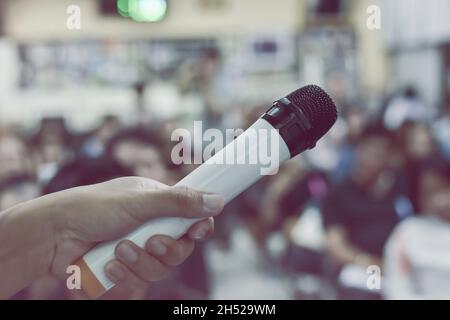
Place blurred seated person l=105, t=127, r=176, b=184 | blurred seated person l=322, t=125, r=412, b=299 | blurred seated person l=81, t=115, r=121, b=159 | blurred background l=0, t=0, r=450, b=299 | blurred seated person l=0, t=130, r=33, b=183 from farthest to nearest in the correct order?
blurred seated person l=322, t=125, r=412, b=299 → blurred seated person l=0, t=130, r=33, b=183 → blurred seated person l=81, t=115, r=121, b=159 → blurred seated person l=105, t=127, r=176, b=184 → blurred background l=0, t=0, r=450, b=299

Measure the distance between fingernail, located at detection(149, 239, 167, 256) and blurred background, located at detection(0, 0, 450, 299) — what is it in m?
0.25

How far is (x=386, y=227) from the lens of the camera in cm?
222

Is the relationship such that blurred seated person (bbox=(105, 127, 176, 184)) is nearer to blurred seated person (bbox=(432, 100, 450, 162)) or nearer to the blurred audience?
the blurred audience

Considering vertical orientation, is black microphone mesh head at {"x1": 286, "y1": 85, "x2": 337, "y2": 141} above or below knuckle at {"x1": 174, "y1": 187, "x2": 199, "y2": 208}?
above

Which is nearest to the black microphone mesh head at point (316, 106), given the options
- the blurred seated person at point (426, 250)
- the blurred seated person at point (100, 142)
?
the blurred seated person at point (426, 250)

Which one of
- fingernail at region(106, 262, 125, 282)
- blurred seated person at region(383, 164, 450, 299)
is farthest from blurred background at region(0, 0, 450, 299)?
fingernail at region(106, 262, 125, 282)

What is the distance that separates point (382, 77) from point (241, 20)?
169 centimetres

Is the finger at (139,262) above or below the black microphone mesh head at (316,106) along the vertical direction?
below

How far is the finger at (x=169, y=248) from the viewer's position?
21.8 inches

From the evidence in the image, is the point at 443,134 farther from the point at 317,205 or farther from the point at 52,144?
the point at 52,144

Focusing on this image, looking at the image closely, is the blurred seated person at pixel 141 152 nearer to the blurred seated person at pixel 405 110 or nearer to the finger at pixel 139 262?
the finger at pixel 139 262

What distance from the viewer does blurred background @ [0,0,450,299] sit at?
1.64 m
